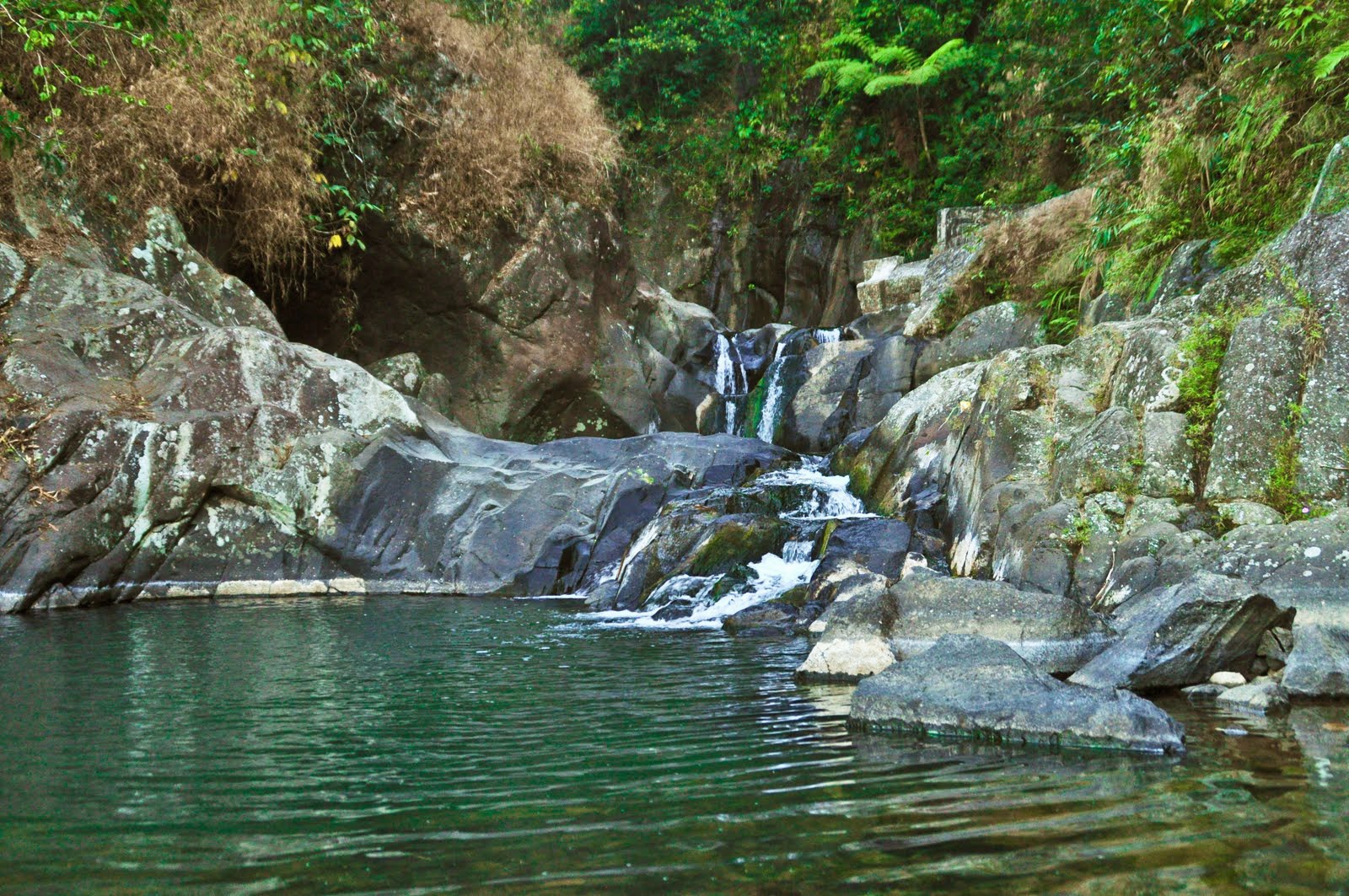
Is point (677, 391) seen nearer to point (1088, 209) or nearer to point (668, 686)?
point (1088, 209)

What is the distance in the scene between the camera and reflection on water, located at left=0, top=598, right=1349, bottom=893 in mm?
→ 3197

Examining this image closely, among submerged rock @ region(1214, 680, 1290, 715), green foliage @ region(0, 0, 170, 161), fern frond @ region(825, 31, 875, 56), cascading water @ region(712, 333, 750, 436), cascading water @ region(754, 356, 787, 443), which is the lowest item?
submerged rock @ region(1214, 680, 1290, 715)

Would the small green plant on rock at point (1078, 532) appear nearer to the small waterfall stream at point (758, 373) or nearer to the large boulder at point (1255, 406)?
the large boulder at point (1255, 406)

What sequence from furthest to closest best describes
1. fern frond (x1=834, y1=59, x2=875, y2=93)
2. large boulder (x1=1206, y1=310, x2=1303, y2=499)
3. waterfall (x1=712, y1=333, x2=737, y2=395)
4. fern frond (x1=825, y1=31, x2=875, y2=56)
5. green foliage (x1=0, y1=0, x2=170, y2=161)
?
fern frond (x1=825, y1=31, x2=875, y2=56) < fern frond (x1=834, y1=59, x2=875, y2=93) < waterfall (x1=712, y1=333, x2=737, y2=395) < green foliage (x1=0, y1=0, x2=170, y2=161) < large boulder (x1=1206, y1=310, x2=1303, y2=499)

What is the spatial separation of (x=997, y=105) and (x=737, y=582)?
17.1 m

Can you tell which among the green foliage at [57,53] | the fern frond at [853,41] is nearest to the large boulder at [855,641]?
the green foliage at [57,53]

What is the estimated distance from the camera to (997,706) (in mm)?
5180

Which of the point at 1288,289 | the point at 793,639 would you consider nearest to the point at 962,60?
the point at 1288,289

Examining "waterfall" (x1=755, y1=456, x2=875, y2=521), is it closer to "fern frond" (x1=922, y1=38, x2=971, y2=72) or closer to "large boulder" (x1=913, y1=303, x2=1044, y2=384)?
"large boulder" (x1=913, y1=303, x2=1044, y2=384)

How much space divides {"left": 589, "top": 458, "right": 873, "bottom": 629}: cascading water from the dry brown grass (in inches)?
356

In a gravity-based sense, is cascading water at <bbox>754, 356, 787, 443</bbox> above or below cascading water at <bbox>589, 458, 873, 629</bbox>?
above

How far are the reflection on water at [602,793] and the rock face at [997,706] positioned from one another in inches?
7.3

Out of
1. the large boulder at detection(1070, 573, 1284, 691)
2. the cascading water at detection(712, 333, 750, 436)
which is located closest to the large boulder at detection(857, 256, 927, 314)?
the cascading water at detection(712, 333, 750, 436)

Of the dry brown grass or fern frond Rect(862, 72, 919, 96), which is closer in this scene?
the dry brown grass
